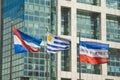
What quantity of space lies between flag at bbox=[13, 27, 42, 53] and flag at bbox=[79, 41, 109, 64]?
638cm

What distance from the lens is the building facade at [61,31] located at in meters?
86.6

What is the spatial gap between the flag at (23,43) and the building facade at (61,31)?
29.4 meters

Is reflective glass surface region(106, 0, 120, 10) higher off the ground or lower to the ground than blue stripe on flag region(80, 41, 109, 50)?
higher

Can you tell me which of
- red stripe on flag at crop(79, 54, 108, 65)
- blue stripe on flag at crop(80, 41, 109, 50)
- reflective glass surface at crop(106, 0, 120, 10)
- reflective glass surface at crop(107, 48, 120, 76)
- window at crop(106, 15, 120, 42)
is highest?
reflective glass surface at crop(106, 0, 120, 10)

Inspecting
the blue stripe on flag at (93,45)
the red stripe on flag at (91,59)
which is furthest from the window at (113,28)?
the red stripe on flag at (91,59)

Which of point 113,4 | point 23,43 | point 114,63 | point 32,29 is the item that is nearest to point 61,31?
point 32,29

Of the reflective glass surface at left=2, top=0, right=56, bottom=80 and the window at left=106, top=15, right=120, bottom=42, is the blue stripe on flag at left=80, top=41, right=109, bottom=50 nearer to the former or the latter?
the reflective glass surface at left=2, top=0, right=56, bottom=80

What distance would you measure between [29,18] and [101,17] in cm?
1612

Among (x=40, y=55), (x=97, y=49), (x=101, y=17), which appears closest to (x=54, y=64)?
(x=40, y=55)

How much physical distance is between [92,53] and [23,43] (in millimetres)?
9106

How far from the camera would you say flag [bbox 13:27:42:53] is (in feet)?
172

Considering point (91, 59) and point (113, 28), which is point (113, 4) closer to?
point (113, 28)

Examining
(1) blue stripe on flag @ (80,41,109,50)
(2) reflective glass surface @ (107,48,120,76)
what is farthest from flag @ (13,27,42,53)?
(2) reflective glass surface @ (107,48,120,76)

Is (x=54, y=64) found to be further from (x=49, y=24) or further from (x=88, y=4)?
(x=88, y=4)
